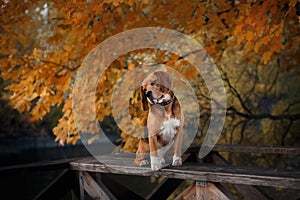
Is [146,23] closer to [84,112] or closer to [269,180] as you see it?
[84,112]

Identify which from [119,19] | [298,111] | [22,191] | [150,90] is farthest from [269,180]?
[22,191]

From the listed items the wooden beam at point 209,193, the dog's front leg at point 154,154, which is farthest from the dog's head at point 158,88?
the wooden beam at point 209,193

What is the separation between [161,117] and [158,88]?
18cm

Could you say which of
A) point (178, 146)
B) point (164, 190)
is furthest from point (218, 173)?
point (164, 190)

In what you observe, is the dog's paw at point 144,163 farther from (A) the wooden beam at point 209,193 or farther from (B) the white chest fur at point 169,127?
(A) the wooden beam at point 209,193

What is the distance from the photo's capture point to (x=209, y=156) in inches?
138

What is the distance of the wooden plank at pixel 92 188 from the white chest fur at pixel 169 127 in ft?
2.22

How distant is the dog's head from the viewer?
2119 mm

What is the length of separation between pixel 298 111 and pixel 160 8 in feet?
12.9

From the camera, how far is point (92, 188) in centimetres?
256

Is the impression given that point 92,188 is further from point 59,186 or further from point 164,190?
point 164,190

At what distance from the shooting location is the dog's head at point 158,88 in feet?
6.95

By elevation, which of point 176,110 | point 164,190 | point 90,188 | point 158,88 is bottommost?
point 164,190

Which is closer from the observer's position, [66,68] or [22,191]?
[66,68]
